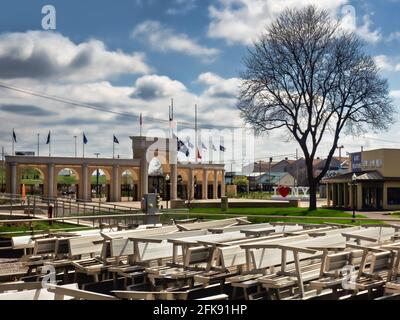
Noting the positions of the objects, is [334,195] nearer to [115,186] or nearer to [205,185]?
[205,185]

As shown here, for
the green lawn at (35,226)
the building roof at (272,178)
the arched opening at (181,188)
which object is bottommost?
the green lawn at (35,226)

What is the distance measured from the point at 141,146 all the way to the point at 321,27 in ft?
85.0

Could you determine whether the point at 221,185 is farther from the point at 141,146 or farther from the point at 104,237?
the point at 104,237

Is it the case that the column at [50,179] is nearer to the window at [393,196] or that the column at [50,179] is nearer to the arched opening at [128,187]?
the arched opening at [128,187]

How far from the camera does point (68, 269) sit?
1078cm

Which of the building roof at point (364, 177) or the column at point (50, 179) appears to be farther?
the column at point (50, 179)

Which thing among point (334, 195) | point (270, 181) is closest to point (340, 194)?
point (334, 195)

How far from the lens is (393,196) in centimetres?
4828

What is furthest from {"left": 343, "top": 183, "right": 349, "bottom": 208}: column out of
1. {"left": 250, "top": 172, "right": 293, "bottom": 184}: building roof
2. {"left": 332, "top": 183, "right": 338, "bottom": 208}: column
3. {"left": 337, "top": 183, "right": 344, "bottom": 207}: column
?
{"left": 250, "top": 172, "right": 293, "bottom": 184}: building roof

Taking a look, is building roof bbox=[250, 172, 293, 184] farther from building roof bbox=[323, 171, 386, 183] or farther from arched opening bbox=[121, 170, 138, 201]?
building roof bbox=[323, 171, 386, 183]

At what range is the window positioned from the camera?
4819 centimetres

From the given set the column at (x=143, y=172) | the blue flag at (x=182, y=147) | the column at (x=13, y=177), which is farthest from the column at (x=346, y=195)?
the column at (x=13, y=177)

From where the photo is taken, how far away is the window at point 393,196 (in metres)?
48.2
